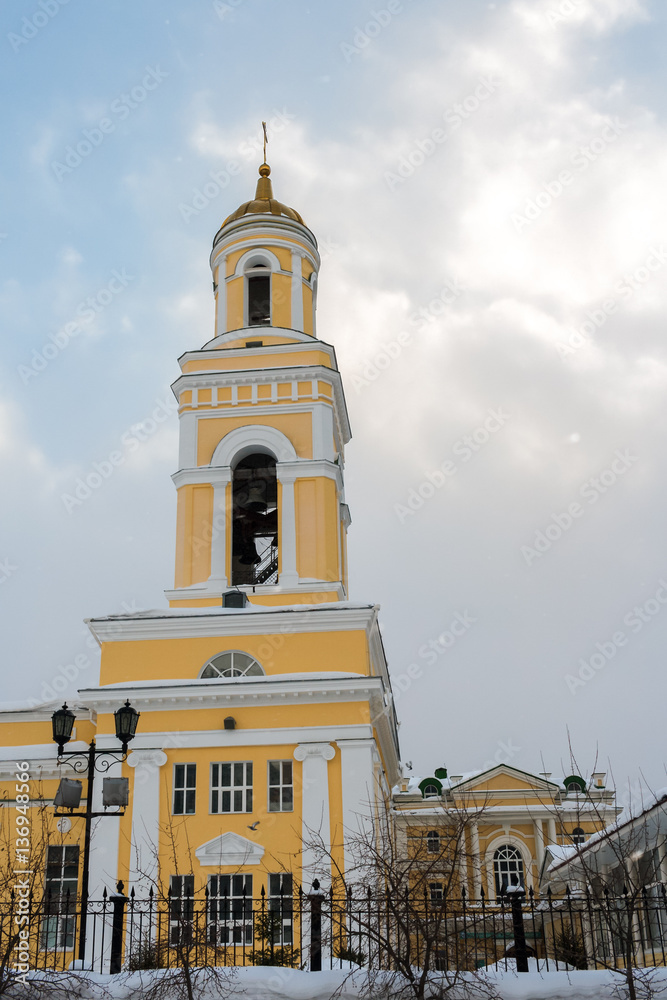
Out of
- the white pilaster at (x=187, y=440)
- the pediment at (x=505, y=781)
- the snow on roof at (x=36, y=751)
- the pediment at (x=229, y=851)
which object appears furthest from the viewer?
the pediment at (x=505, y=781)

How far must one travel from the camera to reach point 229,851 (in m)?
21.9

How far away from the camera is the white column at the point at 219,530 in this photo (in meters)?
25.7

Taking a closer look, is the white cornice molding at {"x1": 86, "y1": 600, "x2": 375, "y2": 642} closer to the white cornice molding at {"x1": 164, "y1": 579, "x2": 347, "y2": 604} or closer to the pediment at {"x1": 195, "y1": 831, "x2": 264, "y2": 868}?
the white cornice molding at {"x1": 164, "y1": 579, "x2": 347, "y2": 604}

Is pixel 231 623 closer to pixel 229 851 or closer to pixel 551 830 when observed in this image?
pixel 229 851

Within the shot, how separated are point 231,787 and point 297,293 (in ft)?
48.8

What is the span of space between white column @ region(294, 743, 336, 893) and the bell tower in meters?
4.15

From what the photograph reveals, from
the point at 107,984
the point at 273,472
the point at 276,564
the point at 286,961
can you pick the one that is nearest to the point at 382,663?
the point at 276,564

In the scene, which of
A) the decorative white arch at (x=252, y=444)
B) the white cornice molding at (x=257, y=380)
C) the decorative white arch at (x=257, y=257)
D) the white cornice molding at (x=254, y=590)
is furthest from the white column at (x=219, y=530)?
the decorative white arch at (x=257, y=257)

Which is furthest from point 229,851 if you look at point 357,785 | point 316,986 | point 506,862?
point 506,862

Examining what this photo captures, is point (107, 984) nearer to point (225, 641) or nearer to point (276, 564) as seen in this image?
point (225, 641)

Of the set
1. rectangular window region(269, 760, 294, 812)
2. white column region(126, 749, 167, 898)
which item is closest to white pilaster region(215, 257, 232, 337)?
white column region(126, 749, 167, 898)

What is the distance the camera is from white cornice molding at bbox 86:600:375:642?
78.9 ft

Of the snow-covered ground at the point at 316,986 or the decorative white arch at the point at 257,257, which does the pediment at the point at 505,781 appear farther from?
the snow-covered ground at the point at 316,986

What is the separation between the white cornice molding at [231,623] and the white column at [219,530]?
4.88ft
